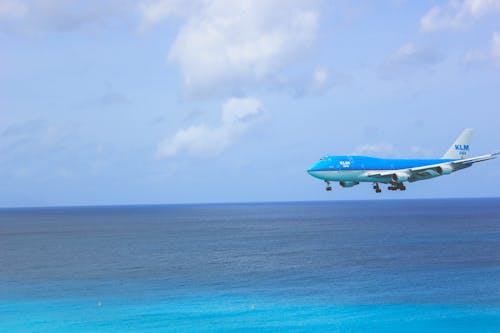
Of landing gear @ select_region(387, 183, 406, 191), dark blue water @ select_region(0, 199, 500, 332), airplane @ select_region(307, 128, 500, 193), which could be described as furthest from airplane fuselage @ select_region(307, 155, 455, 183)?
dark blue water @ select_region(0, 199, 500, 332)

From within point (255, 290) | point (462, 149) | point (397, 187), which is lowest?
point (255, 290)

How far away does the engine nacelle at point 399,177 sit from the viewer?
62.6m

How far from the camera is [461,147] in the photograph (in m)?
81.3

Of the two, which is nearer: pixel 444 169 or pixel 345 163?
pixel 444 169

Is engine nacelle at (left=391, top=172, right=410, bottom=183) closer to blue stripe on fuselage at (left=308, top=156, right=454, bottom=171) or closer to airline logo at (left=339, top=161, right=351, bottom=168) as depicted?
blue stripe on fuselage at (left=308, top=156, right=454, bottom=171)

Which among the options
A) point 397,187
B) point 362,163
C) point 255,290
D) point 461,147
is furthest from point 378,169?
point 255,290

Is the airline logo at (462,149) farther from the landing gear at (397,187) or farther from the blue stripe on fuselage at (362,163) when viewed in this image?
the landing gear at (397,187)

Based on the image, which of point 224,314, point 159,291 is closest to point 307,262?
point 159,291

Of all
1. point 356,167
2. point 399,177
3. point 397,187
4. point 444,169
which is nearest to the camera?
point 397,187

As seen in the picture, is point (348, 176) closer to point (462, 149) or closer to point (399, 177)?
point (399, 177)

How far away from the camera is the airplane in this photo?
6384 centimetres

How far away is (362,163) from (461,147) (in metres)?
21.6

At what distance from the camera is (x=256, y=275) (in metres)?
118

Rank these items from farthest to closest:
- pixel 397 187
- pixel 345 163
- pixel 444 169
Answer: pixel 345 163, pixel 444 169, pixel 397 187
